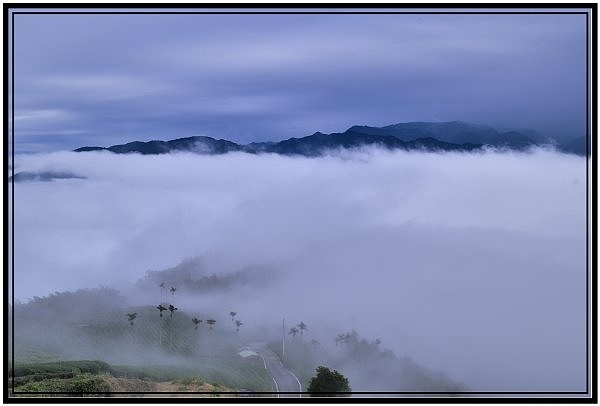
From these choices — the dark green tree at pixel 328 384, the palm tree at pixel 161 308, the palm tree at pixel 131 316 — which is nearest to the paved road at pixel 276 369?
the dark green tree at pixel 328 384

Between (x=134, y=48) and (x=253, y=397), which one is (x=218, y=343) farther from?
(x=134, y=48)

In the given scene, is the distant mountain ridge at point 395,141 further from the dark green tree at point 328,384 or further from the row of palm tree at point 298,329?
the dark green tree at point 328,384

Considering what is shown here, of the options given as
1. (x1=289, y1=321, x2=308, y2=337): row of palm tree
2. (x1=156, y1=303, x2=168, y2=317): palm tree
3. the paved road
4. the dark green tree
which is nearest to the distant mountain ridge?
(x1=156, y1=303, x2=168, y2=317): palm tree

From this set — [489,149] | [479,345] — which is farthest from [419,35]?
[479,345]

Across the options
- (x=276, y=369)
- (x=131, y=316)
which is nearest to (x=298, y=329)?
(x=276, y=369)

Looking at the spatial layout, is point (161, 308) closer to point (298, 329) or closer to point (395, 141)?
point (298, 329)
